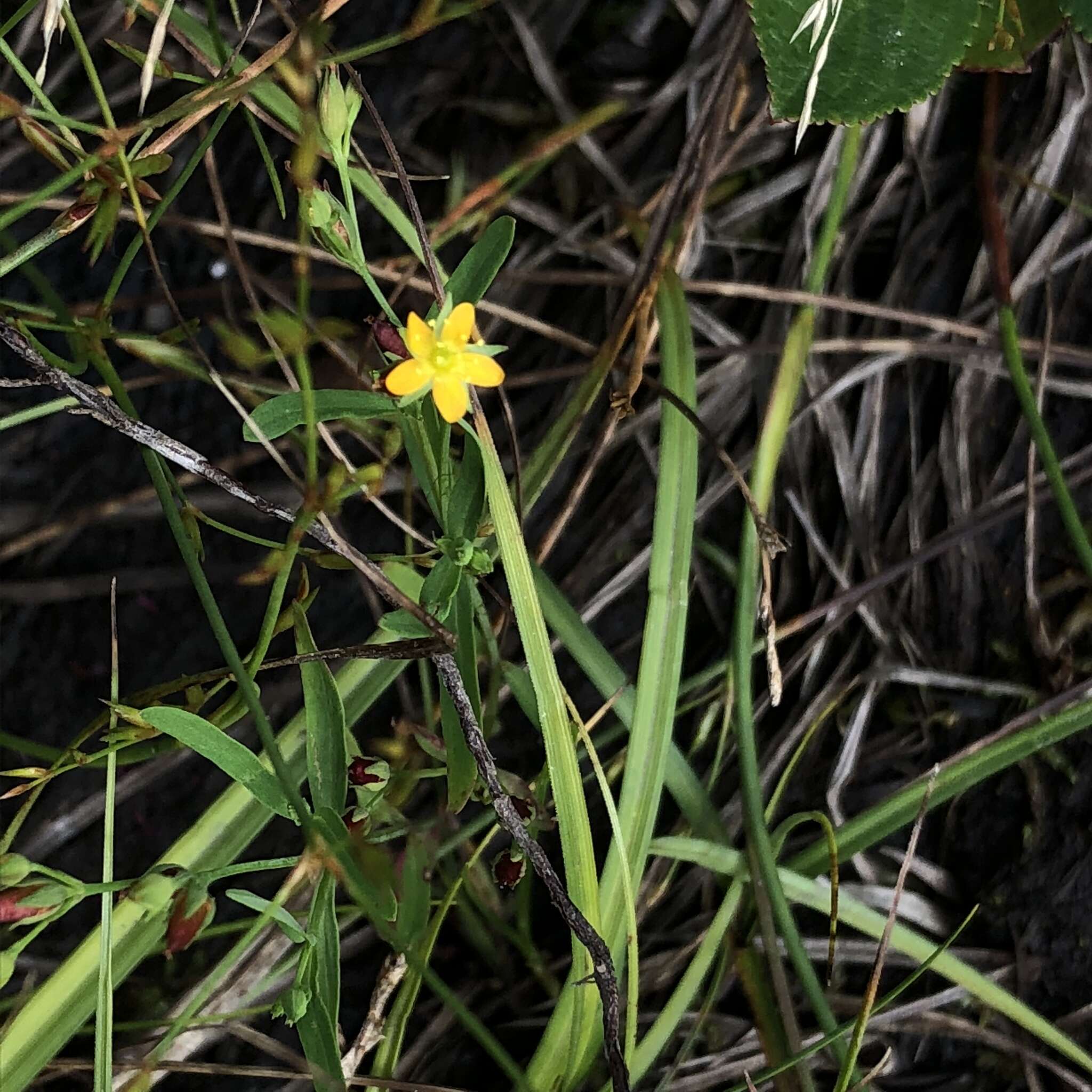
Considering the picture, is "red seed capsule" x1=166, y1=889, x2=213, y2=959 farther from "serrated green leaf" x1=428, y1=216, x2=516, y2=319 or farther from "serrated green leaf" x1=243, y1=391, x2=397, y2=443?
"serrated green leaf" x1=428, y1=216, x2=516, y2=319

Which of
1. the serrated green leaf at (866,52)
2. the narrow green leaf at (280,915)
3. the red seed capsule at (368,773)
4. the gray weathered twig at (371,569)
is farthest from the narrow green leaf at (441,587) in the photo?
the serrated green leaf at (866,52)

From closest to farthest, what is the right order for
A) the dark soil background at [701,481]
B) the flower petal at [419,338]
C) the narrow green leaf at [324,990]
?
the flower petal at [419,338]
the narrow green leaf at [324,990]
the dark soil background at [701,481]

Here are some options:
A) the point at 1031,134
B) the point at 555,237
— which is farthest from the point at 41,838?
the point at 1031,134

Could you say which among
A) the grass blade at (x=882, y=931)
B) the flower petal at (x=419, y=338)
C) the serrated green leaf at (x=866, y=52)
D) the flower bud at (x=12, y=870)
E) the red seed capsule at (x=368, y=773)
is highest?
the serrated green leaf at (x=866, y=52)

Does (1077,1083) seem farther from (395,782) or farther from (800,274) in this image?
(800,274)

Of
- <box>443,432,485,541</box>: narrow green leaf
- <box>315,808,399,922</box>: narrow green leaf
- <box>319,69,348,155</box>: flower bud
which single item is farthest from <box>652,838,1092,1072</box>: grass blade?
<box>319,69,348,155</box>: flower bud

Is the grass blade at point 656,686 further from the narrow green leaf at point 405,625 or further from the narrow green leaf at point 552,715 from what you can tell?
the narrow green leaf at point 405,625
